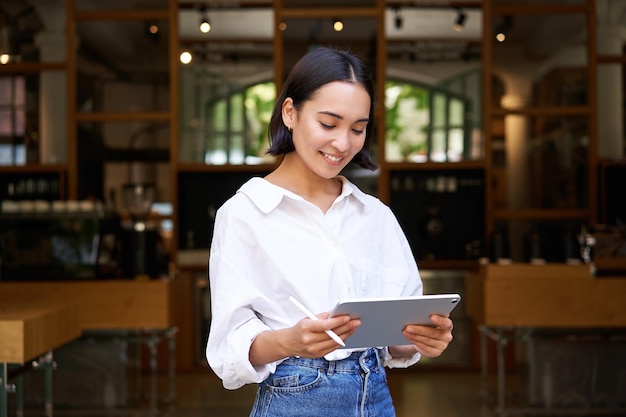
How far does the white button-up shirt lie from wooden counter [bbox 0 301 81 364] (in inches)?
96.1

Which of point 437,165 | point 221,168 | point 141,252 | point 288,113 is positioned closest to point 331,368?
point 288,113

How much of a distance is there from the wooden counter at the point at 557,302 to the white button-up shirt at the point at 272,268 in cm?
410

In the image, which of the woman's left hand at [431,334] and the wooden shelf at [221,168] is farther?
the wooden shelf at [221,168]

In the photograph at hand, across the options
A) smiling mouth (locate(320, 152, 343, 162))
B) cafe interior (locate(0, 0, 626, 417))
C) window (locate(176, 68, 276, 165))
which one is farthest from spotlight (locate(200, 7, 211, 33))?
smiling mouth (locate(320, 152, 343, 162))

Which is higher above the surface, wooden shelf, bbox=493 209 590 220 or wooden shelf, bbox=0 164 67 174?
wooden shelf, bbox=0 164 67 174

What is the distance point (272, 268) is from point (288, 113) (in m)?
0.29

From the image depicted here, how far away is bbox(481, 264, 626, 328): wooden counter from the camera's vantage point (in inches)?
227

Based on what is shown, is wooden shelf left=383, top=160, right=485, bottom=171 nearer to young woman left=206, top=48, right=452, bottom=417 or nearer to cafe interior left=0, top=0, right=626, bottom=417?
cafe interior left=0, top=0, right=626, bottom=417

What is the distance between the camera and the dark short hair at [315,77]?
1737 mm

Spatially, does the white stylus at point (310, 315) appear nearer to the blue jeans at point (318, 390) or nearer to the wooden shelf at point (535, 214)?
the blue jeans at point (318, 390)

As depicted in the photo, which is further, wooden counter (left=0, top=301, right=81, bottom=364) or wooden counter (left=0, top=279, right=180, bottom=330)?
wooden counter (left=0, top=279, right=180, bottom=330)

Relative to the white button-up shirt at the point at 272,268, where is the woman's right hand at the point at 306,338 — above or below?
below

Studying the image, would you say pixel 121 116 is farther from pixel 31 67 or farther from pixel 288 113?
pixel 288 113

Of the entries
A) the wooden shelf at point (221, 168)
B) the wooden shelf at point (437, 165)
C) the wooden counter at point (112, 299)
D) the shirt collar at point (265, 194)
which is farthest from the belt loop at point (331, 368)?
the wooden shelf at point (437, 165)
